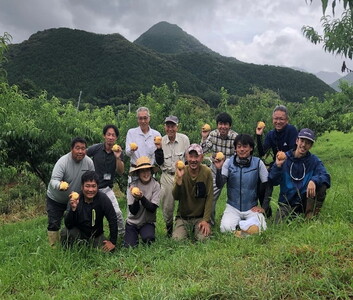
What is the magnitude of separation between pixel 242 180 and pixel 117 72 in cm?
6118

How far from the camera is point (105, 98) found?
5234cm

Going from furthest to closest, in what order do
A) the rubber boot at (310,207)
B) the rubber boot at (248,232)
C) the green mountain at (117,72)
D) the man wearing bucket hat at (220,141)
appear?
1. the green mountain at (117,72)
2. the man wearing bucket hat at (220,141)
3. the rubber boot at (310,207)
4. the rubber boot at (248,232)

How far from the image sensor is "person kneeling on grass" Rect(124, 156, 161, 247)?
498cm

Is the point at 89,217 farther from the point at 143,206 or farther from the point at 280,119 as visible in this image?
the point at 280,119

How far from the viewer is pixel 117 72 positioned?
63.4 metres

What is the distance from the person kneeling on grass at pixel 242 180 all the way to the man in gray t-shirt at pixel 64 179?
189 centimetres

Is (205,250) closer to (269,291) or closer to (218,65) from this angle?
(269,291)

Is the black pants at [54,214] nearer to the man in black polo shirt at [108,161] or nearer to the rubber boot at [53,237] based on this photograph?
the rubber boot at [53,237]

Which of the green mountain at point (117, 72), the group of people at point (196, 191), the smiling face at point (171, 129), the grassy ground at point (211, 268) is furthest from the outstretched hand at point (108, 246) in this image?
the green mountain at point (117, 72)

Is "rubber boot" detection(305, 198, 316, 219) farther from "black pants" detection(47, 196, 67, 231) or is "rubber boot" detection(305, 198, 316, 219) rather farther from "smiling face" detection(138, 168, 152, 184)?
"black pants" detection(47, 196, 67, 231)

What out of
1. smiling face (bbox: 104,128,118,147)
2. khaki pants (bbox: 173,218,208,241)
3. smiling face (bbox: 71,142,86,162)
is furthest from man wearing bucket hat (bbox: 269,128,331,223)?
smiling face (bbox: 71,142,86,162)

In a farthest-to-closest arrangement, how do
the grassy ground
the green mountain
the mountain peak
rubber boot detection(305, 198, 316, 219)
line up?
the mountain peak → the green mountain → rubber boot detection(305, 198, 316, 219) → the grassy ground

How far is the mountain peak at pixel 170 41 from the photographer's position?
142 metres

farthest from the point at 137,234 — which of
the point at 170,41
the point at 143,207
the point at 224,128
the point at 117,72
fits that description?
the point at 170,41
